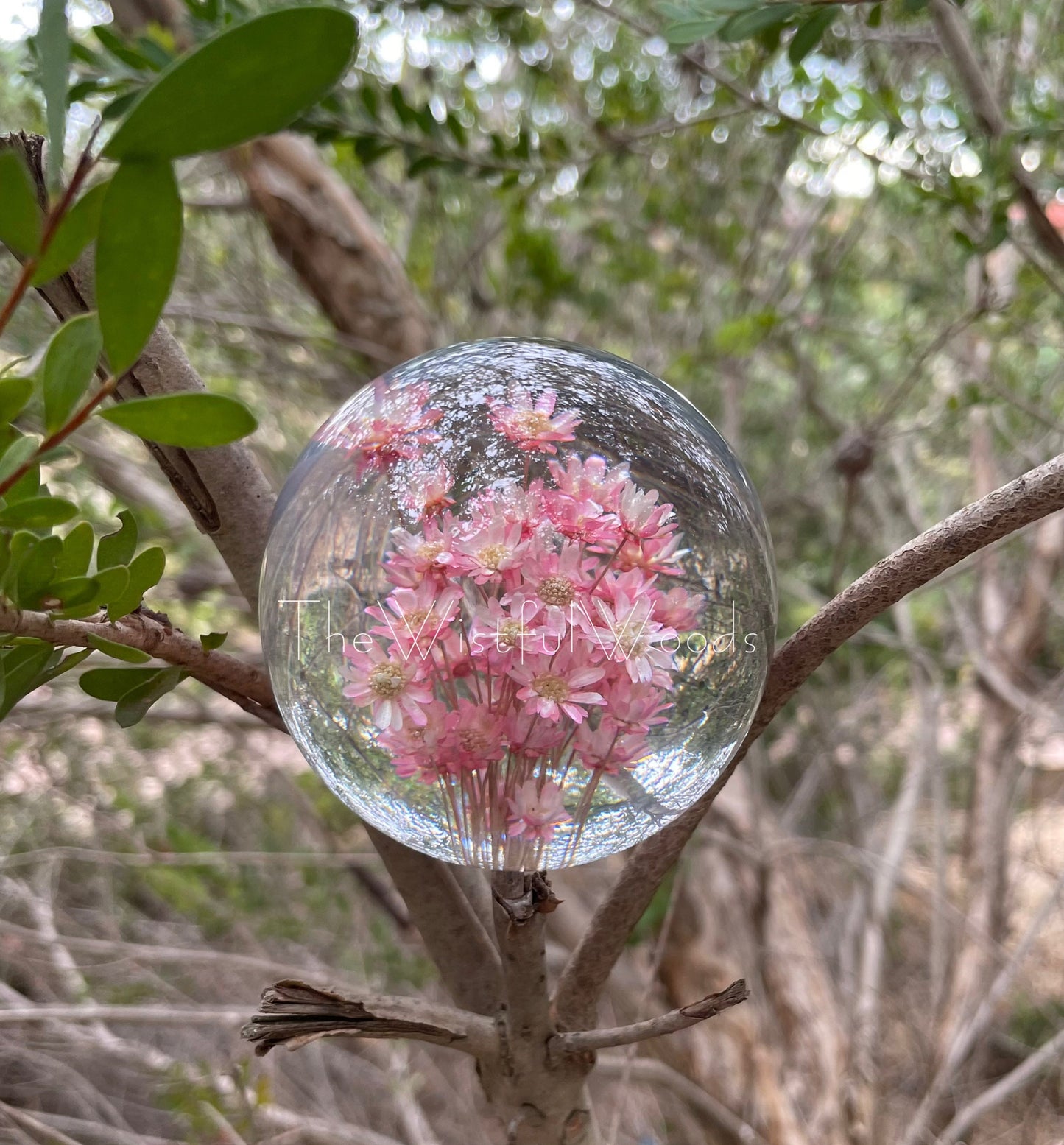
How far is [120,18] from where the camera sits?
1406 mm

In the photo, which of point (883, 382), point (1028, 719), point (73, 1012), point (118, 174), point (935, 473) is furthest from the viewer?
point (935, 473)

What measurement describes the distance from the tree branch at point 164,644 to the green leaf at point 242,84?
193 mm

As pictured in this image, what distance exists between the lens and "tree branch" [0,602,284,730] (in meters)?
0.40

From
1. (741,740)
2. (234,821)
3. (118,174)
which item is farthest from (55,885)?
(118,174)

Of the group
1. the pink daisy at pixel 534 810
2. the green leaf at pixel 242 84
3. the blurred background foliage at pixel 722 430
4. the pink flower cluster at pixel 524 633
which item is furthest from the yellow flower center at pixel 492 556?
the blurred background foliage at pixel 722 430

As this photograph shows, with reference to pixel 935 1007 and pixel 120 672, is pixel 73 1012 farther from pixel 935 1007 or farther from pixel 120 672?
pixel 935 1007

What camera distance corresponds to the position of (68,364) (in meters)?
0.32

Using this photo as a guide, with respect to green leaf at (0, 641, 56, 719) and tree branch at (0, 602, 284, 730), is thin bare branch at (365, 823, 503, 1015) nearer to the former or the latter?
tree branch at (0, 602, 284, 730)

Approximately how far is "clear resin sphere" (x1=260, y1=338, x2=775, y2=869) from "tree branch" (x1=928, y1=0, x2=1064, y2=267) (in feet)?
2.29

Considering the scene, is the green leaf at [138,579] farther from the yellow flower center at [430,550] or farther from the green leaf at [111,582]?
the yellow flower center at [430,550]

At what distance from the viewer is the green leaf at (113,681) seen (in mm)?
488

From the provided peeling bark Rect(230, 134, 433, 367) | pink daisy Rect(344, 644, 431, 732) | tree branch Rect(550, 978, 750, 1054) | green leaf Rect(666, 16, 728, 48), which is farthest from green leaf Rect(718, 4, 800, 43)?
peeling bark Rect(230, 134, 433, 367)

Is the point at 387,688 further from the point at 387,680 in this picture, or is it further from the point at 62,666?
the point at 62,666

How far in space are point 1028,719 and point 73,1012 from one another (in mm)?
1835
